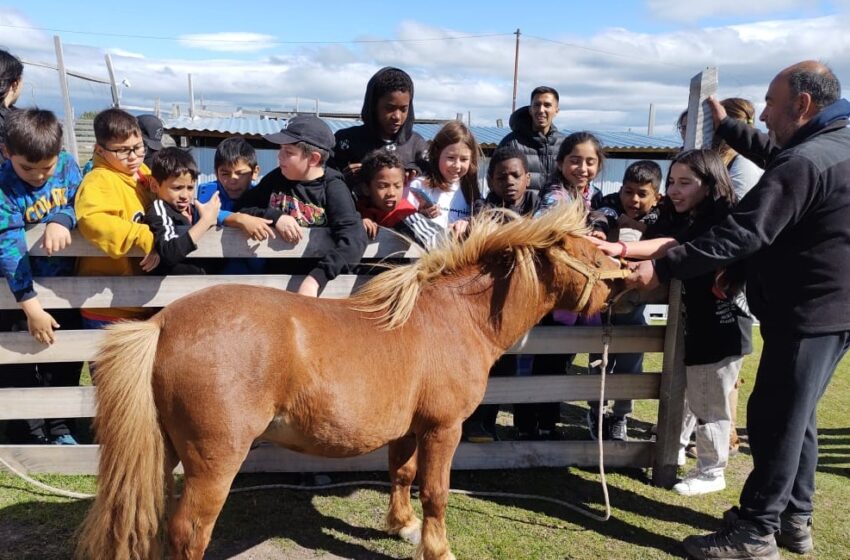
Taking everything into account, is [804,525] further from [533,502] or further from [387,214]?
[387,214]

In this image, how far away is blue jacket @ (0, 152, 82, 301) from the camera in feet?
10.1

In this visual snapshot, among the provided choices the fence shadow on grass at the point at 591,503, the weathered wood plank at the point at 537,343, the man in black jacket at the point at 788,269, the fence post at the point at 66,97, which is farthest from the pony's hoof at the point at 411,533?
the fence post at the point at 66,97

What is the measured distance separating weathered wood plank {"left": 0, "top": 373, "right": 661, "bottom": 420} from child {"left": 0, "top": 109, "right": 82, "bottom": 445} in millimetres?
313

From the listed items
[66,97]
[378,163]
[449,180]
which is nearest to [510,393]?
[449,180]

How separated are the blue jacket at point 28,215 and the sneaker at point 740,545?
3.91 metres

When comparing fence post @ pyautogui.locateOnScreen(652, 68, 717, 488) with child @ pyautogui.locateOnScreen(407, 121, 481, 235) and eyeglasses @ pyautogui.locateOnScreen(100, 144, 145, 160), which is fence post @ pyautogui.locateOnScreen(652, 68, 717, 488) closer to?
child @ pyautogui.locateOnScreen(407, 121, 481, 235)

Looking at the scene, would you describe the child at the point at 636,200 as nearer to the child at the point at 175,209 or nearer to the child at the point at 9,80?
the child at the point at 175,209

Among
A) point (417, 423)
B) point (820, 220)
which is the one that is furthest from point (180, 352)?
point (820, 220)

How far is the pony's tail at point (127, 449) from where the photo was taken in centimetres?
229

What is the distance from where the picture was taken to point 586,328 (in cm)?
394

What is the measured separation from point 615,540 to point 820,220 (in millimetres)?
2059

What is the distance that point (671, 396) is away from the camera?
157 inches

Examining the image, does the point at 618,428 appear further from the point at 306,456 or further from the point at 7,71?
the point at 7,71

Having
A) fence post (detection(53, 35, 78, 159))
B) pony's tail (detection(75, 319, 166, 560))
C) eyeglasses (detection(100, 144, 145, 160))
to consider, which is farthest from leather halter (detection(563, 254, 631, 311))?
fence post (detection(53, 35, 78, 159))
